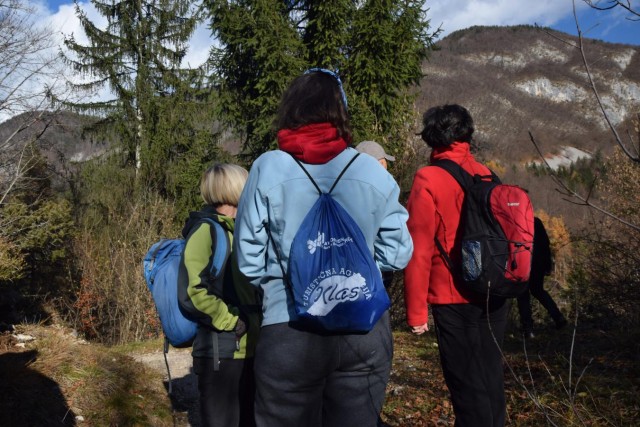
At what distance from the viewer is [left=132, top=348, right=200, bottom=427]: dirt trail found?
5.39 meters

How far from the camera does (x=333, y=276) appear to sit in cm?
189

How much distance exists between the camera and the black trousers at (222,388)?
288cm

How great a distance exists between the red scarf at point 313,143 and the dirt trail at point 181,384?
3.90 m

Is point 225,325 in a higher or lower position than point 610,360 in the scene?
higher

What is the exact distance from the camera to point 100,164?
2050cm

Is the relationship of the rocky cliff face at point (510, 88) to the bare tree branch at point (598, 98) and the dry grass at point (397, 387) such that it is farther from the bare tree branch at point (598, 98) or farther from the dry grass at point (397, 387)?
the dry grass at point (397, 387)

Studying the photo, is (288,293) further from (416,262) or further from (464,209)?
(464,209)

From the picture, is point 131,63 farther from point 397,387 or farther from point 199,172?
point 397,387

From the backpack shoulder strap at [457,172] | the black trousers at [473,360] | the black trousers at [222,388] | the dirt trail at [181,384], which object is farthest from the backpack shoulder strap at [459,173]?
the dirt trail at [181,384]

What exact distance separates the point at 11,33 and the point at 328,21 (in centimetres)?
734

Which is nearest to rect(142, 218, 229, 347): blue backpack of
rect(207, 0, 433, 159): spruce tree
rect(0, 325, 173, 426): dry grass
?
rect(0, 325, 173, 426): dry grass

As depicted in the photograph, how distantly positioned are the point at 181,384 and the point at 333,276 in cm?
535

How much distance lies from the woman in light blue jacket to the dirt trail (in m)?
3.58

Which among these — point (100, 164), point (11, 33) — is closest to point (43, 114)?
point (11, 33)
